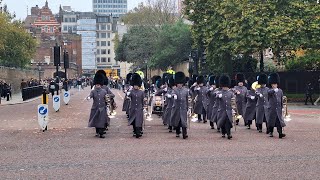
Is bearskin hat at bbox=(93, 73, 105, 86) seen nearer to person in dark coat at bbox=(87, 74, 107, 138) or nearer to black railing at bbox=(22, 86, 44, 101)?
person in dark coat at bbox=(87, 74, 107, 138)

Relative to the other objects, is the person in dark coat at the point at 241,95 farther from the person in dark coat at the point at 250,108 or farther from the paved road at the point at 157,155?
the paved road at the point at 157,155

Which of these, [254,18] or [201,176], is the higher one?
[254,18]

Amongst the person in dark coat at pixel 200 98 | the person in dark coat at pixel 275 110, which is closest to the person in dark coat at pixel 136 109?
the person in dark coat at pixel 275 110

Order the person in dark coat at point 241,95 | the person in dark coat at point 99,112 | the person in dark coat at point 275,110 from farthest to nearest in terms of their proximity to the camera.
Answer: the person in dark coat at point 241,95
the person in dark coat at point 99,112
the person in dark coat at point 275,110

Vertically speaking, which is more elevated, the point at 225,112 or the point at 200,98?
the point at 200,98

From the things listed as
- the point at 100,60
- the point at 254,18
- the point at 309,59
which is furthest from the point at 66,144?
the point at 100,60

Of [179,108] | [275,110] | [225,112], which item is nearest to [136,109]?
[179,108]

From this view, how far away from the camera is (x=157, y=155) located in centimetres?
1302

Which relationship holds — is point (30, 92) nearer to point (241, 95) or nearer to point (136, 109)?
point (241, 95)

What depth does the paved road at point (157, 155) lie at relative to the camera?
10547mm

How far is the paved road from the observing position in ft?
34.6

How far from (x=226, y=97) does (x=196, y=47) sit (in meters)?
31.5

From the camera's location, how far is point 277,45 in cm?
3878

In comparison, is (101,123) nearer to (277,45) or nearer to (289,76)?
(277,45)
